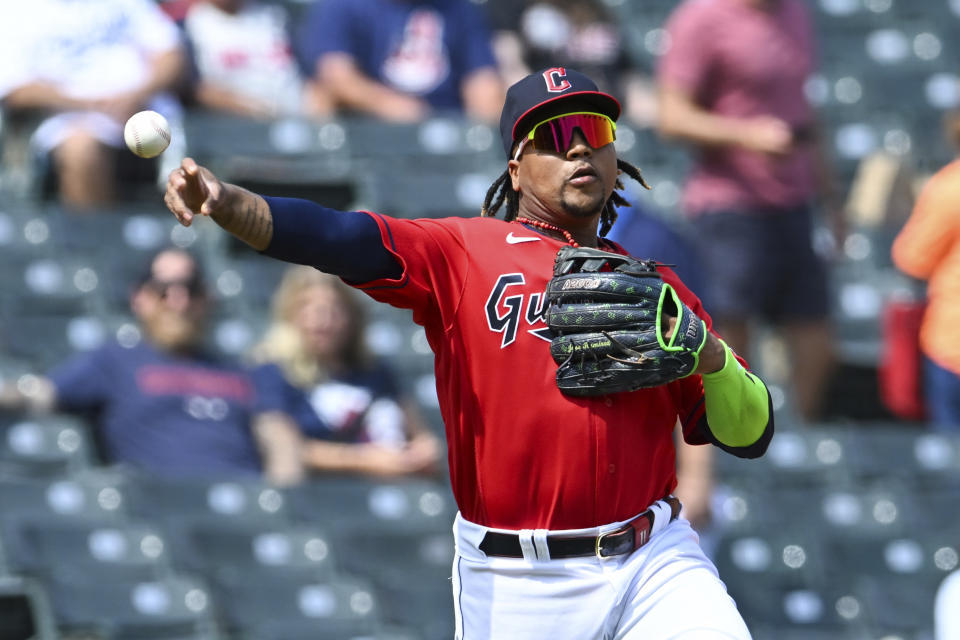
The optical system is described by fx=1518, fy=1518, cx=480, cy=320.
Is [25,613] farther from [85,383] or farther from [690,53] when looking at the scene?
[690,53]

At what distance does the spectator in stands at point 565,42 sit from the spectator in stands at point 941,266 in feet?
7.78

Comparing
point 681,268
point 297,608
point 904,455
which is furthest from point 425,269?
point 904,455

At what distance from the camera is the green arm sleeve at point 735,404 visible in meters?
3.19

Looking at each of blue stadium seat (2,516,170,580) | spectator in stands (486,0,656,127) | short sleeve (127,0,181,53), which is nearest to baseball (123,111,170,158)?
blue stadium seat (2,516,170,580)

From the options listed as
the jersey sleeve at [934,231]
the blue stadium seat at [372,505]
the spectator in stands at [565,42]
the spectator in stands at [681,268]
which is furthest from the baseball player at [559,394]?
the spectator in stands at [565,42]

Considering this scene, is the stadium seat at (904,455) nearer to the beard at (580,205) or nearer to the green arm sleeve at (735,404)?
the green arm sleeve at (735,404)

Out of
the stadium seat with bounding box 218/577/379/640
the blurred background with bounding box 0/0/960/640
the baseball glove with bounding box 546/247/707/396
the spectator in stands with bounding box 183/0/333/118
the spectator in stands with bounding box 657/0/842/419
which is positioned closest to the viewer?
the baseball glove with bounding box 546/247/707/396

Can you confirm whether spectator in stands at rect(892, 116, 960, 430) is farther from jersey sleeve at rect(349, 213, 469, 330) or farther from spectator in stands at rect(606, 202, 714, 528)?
jersey sleeve at rect(349, 213, 469, 330)

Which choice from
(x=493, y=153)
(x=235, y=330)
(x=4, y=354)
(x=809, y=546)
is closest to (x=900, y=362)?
(x=809, y=546)

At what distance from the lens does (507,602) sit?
10.4 ft

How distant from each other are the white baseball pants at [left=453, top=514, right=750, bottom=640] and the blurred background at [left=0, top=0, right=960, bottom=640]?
2.14m

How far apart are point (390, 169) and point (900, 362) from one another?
257 centimetres

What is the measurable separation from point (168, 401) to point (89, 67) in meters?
1.94

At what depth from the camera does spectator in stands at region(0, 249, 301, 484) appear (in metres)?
5.84
